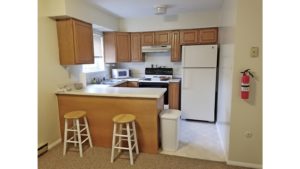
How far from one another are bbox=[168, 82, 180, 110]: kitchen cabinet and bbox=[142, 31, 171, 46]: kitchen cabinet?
3.63ft

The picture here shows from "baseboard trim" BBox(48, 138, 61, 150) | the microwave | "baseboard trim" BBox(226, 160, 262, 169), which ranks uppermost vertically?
the microwave

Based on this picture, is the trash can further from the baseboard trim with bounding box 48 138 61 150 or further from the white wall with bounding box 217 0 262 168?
the baseboard trim with bounding box 48 138 61 150

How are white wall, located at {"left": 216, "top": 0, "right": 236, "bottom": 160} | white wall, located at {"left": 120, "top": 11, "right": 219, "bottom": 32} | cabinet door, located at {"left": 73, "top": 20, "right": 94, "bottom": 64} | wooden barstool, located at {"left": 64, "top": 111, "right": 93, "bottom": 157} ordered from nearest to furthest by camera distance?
white wall, located at {"left": 216, "top": 0, "right": 236, "bottom": 160} < wooden barstool, located at {"left": 64, "top": 111, "right": 93, "bottom": 157} < cabinet door, located at {"left": 73, "top": 20, "right": 94, "bottom": 64} < white wall, located at {"left": 120, "top": 11, "right": 219, "bottom": 32}

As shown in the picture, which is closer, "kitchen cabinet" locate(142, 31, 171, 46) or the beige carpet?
the beige carpet

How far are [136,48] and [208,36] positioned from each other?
1.87m

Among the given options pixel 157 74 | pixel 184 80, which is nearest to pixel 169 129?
pixel 184 80

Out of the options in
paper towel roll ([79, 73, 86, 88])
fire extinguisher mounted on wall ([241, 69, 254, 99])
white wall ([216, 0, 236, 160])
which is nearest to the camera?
fire extinguisher mounted on wall ([241, 69, 254, 99])

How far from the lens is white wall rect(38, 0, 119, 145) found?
2.80 meters

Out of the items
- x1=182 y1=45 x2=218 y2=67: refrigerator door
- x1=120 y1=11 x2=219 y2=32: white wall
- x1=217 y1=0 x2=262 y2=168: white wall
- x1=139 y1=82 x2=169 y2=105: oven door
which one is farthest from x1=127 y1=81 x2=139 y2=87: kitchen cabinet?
x1=217 y1=0 x2=262 y2=168: white wall

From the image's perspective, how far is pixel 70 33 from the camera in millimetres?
3045

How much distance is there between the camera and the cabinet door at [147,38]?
4793 mm

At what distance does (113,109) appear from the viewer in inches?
113

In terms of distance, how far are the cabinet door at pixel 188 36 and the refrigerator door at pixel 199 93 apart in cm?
81
